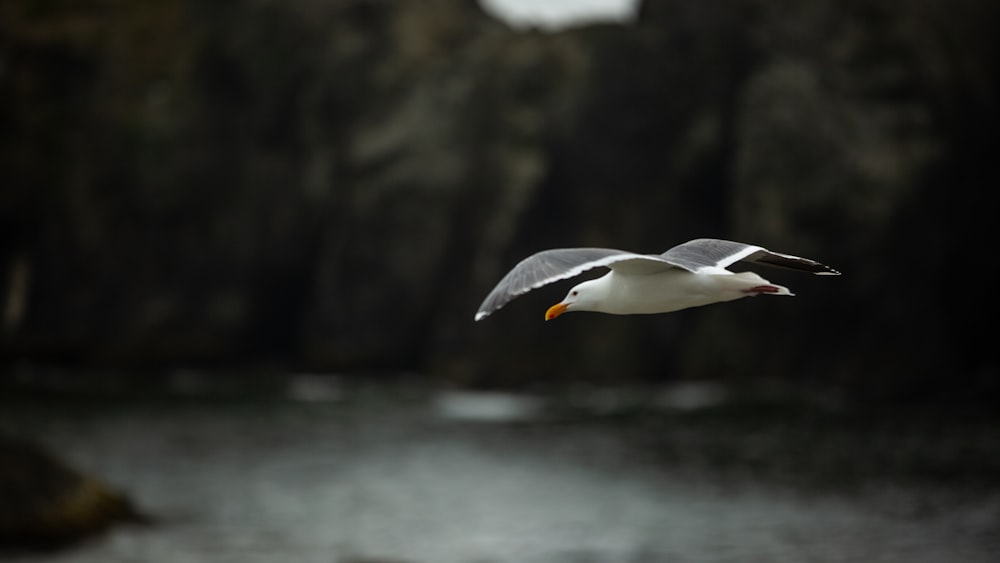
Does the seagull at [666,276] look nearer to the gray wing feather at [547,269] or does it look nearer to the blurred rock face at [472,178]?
the gray wing feather at [547,269]

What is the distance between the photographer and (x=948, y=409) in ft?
130

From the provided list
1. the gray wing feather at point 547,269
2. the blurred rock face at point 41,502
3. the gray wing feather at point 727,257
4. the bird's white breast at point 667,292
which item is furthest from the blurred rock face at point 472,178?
the gray wing feather at point 547,269

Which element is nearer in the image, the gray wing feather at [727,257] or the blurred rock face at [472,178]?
the gray wing feather at [727,257]

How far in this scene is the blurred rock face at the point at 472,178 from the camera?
4391 cm

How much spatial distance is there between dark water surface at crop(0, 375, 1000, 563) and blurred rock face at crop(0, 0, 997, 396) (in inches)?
186

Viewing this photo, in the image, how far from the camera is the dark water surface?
23.1 meters

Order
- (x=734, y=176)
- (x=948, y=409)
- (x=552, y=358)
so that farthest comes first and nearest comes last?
(x=552, y=358)
(x=734, y=176)
(x=948, y=409)

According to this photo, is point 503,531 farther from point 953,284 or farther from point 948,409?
point 953,284

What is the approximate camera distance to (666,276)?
788cm

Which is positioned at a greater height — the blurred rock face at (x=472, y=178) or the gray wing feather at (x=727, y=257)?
the blurred rock face at (x=472, y=178)

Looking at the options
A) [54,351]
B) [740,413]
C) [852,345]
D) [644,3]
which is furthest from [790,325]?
[54,351]

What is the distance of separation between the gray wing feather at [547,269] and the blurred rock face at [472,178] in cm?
3666

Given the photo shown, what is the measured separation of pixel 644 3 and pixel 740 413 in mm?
20184

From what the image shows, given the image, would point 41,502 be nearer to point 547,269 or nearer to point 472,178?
point 547,269
